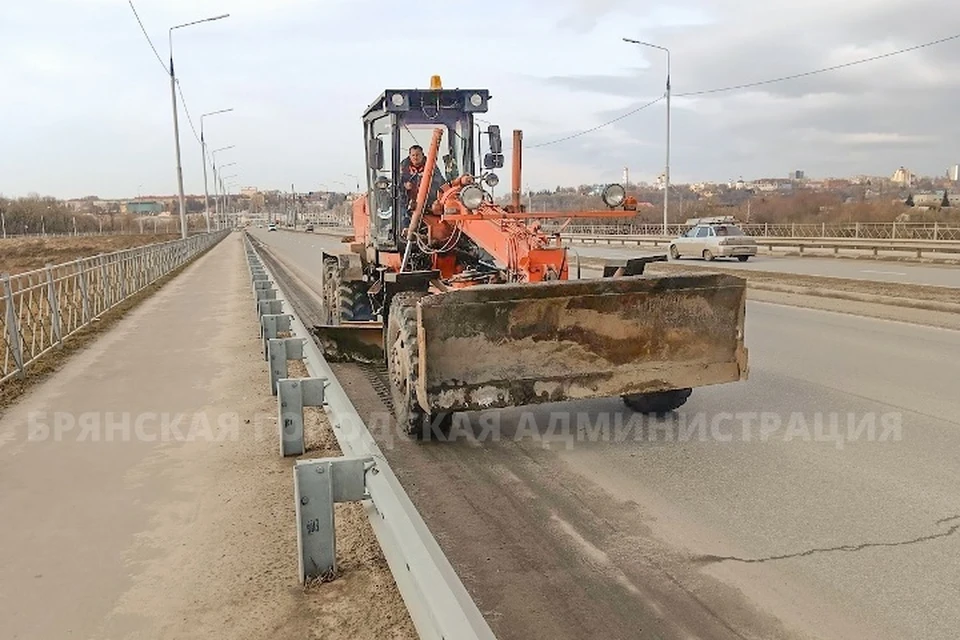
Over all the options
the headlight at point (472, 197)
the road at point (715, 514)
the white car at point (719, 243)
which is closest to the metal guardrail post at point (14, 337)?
the road at point (715, 514)

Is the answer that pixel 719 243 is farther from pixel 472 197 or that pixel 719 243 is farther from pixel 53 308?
pixel 472 197

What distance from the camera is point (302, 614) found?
3.60 metres

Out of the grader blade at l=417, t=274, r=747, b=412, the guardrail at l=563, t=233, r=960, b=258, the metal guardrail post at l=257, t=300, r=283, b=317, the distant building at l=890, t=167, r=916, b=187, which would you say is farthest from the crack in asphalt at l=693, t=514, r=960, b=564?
the distant building at l=890, t=167, r=916, b=187

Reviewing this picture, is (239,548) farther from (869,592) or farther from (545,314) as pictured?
(869,592)

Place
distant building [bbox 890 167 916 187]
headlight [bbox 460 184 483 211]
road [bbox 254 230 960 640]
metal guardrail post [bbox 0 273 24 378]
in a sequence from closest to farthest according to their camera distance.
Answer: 1. road [bbox 254 230 960 640]
2. headlight [bbox 460 184 483 211]
3. metal guardrail post [bbox 0 273 24 378]
4. distant building [bbox 890 167 916 187]

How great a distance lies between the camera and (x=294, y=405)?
5723mm

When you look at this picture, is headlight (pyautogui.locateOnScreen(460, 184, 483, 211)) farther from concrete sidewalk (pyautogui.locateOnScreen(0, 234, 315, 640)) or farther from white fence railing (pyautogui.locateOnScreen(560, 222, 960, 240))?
white fence railing (pyautogui.locateOnScreen(560, 222, 960, 240))

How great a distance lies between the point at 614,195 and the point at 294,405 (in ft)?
11.5

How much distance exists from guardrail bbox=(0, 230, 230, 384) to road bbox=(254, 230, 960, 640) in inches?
204

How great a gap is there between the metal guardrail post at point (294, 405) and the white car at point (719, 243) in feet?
85.6

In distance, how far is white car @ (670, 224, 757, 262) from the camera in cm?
2955

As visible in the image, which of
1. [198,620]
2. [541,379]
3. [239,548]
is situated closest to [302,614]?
[198,620]

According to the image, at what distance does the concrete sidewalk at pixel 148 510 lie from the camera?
3684mm

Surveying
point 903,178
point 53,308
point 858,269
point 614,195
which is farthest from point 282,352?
point 903,178
